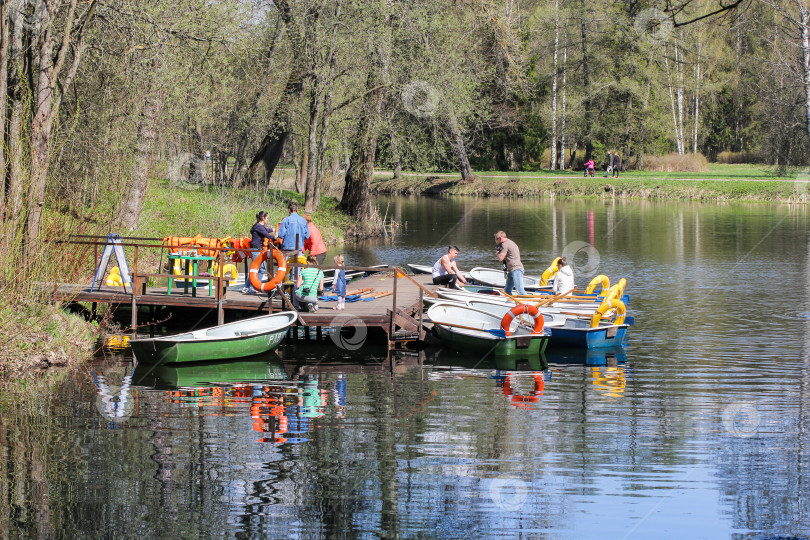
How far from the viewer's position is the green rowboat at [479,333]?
16.9 metres

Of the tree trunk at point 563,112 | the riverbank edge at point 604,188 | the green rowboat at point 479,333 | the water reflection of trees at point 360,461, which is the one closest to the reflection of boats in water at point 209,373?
the water reflection of trees at point 360,461

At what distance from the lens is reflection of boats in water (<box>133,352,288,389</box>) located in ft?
49.1

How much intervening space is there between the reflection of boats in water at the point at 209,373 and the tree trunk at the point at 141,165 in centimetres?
1003

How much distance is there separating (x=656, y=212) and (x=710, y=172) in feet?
59.5

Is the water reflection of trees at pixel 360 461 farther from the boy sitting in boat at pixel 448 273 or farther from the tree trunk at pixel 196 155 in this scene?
the tree trunk at pixel 196 155

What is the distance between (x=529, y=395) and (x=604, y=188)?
44.6 meters

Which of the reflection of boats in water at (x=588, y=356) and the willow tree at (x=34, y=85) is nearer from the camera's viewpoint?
the willow tree at (x=34, y=85)

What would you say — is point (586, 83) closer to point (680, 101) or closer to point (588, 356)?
point (680, 101)

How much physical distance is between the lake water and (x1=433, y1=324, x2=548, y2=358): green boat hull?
0.96 feet

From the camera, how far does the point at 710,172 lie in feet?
207

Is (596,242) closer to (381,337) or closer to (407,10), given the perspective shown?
(407,10)

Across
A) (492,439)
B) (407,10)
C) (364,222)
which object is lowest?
(492,439)

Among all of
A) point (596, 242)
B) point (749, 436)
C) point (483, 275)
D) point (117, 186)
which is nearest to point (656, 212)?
point (596, 242)

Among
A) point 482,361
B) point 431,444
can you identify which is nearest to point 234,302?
point 482,361
